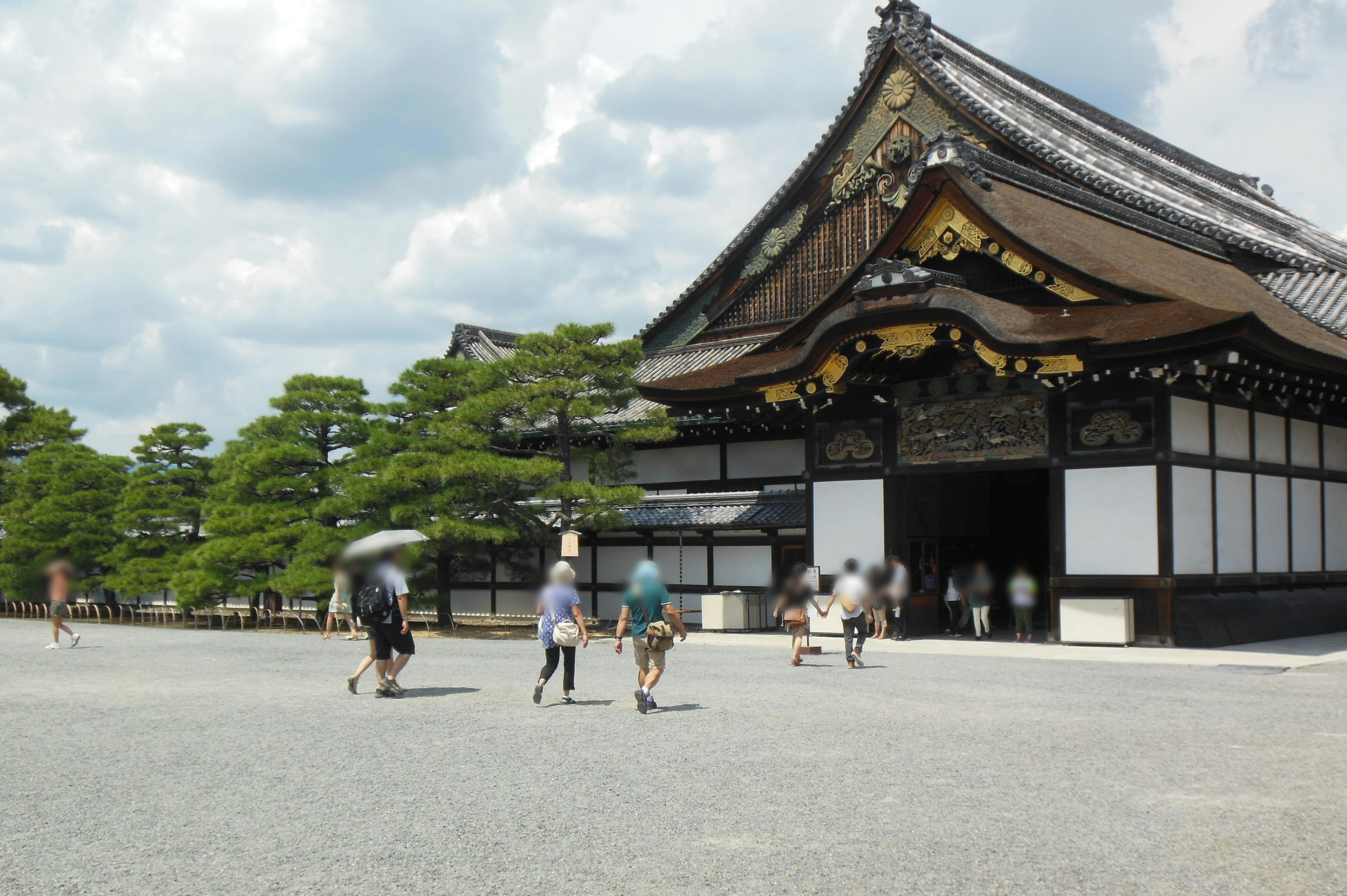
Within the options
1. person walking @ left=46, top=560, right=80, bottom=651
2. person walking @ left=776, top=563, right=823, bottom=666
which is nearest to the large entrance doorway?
person walking @ left=776, top=563, right=823, bottom=666

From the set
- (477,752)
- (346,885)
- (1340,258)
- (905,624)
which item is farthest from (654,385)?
(346,885)

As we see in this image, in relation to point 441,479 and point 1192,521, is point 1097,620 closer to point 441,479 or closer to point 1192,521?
point 1192,521

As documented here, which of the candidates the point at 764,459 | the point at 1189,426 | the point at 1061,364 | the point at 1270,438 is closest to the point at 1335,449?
the point at 1270,438

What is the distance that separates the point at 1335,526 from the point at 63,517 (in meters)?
33.9

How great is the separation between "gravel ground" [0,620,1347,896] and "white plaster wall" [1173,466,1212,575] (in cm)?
470

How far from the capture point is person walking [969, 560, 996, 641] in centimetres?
2164

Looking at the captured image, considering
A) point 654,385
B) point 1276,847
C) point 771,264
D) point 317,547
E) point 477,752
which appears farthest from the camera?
point 771,264

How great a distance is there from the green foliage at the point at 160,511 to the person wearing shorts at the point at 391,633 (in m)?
21.9

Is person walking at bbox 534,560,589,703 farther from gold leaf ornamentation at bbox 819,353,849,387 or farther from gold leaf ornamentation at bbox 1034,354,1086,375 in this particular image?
gold leaf ornamentation at bbox 819,353,849,387

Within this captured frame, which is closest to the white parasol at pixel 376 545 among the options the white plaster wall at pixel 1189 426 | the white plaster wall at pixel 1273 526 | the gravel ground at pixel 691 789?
the gravel ground at pixel 691 789

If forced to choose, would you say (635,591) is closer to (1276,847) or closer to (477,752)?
(477,752)

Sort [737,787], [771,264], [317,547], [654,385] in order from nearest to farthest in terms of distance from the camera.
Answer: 1. [737,787]
2. [654,385]
3. [317,547]
4. [771,264]

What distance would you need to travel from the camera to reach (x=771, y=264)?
98.2ft

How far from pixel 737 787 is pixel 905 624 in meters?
14.2
